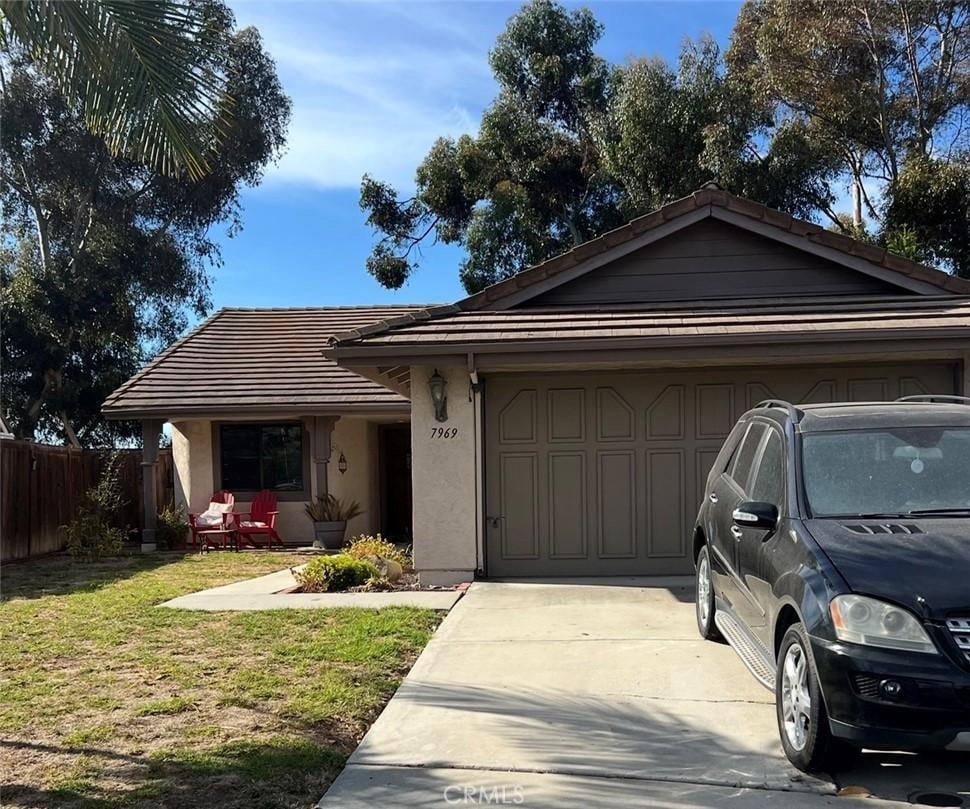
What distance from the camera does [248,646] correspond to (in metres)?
7.19

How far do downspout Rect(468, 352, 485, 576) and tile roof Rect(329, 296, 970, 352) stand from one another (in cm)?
64

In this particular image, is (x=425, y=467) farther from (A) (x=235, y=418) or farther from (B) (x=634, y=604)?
(A) (x=235, y=418)

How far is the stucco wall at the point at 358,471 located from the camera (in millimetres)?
16328

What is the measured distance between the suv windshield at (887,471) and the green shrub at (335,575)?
19.7ft

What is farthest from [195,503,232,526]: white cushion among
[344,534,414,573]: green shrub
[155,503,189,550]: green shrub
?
[344,534,414,573]: green shrub

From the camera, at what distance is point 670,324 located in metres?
9.60

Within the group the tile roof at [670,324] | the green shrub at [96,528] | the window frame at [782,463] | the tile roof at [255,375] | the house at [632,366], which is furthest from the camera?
the tile roof at [255,375]

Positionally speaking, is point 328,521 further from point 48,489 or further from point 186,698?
point 186,698

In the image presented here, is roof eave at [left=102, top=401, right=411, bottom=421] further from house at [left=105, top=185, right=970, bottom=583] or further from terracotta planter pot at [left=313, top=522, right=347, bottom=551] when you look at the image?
house at [left=105, top=185, right=970, bottom=583]

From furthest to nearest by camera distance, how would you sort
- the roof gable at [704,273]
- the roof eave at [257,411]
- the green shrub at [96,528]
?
1. the roof eave at [257,411]
2. the green shrub at [96,528]
3. the roof gable at [704,273]

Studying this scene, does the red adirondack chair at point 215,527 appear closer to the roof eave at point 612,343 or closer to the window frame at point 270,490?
the window frame at point 270,490

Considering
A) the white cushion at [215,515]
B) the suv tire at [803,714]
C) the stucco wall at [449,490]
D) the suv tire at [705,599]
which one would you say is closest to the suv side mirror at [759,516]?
the suv tire at [803,714]

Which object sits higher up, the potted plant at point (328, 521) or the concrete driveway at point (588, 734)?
the potted plant at point (328, 521)

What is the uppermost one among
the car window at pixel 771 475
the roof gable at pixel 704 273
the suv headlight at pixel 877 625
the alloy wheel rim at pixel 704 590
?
the roof gable at pixel 704 273
